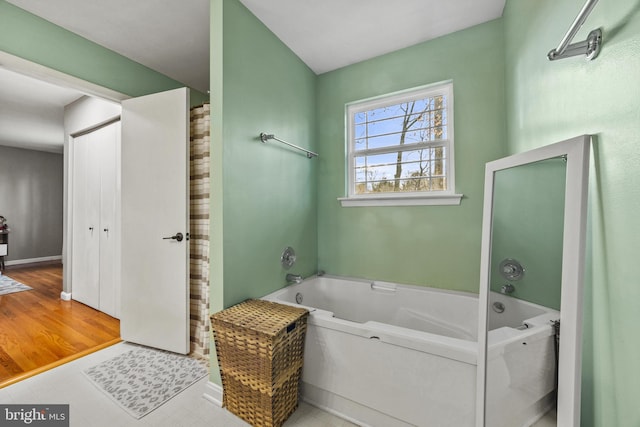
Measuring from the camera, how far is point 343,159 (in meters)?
2.38

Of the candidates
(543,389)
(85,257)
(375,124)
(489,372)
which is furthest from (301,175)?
(85,257)

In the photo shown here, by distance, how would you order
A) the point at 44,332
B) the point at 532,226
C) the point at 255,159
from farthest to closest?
the point at 44,332 → the point at 255,159 → the point at 532,226

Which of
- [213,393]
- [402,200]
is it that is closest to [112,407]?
[213,393]

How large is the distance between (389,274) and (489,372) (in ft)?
3.71

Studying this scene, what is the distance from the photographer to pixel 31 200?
5371 millimetres

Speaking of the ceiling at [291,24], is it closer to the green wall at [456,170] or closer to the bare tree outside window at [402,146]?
the green wall at [456,170]

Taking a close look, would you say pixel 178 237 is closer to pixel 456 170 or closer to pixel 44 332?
pixel 44 332

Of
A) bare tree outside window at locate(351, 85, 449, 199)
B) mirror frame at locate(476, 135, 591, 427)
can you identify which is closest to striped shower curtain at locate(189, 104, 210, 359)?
bare tree outside window at locate(351, 85, 449, 199)

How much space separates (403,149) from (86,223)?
3.48 metres

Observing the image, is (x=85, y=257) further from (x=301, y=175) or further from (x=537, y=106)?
(x=537, y=106)

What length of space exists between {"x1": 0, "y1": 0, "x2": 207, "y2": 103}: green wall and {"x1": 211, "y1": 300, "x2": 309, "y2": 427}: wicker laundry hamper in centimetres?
213

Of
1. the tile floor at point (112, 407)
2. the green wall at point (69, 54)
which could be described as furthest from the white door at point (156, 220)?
the tile floor at point (112, 407)

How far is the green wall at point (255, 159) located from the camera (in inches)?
61.0

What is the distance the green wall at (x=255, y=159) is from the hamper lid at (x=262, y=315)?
0.32 feet
